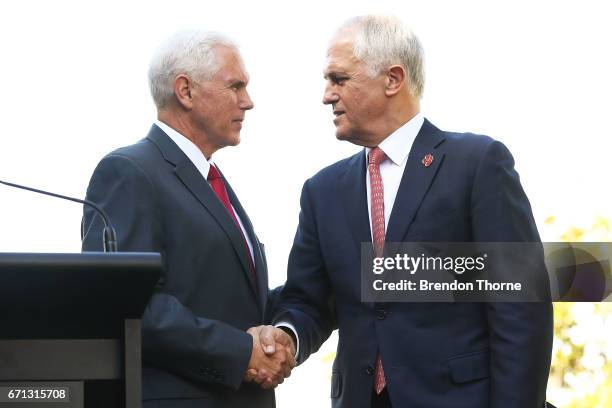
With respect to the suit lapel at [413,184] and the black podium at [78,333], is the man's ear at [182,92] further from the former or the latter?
the black podium at [78,333]

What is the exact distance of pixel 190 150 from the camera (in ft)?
9.75

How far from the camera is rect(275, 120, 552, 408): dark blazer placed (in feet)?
8.43

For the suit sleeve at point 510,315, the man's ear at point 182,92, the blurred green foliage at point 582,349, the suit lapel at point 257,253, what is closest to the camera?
the suit sleeve at point 510,315

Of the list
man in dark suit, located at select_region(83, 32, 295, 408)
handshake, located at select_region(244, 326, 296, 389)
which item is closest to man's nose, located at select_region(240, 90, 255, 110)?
man in dark suit, located at select_region(83, 32, 295, 408)

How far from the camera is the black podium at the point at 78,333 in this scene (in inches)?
60.0

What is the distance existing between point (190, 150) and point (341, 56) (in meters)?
0.49

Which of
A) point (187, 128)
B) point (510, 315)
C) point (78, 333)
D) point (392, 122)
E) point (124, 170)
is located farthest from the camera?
point (187, 128)

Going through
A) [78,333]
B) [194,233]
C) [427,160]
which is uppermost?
[427,160]

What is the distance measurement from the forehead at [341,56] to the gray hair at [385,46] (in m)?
0.02

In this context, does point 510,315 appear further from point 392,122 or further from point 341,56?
point 341,56

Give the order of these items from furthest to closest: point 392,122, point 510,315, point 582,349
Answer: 1. point 582,349
2. point 392,122
3. point 510,315

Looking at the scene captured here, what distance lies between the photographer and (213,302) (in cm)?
277

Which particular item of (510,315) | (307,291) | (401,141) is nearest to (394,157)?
(401,141)

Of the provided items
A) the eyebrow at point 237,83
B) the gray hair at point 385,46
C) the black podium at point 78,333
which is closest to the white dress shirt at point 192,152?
the eyebrow at point 237,83
